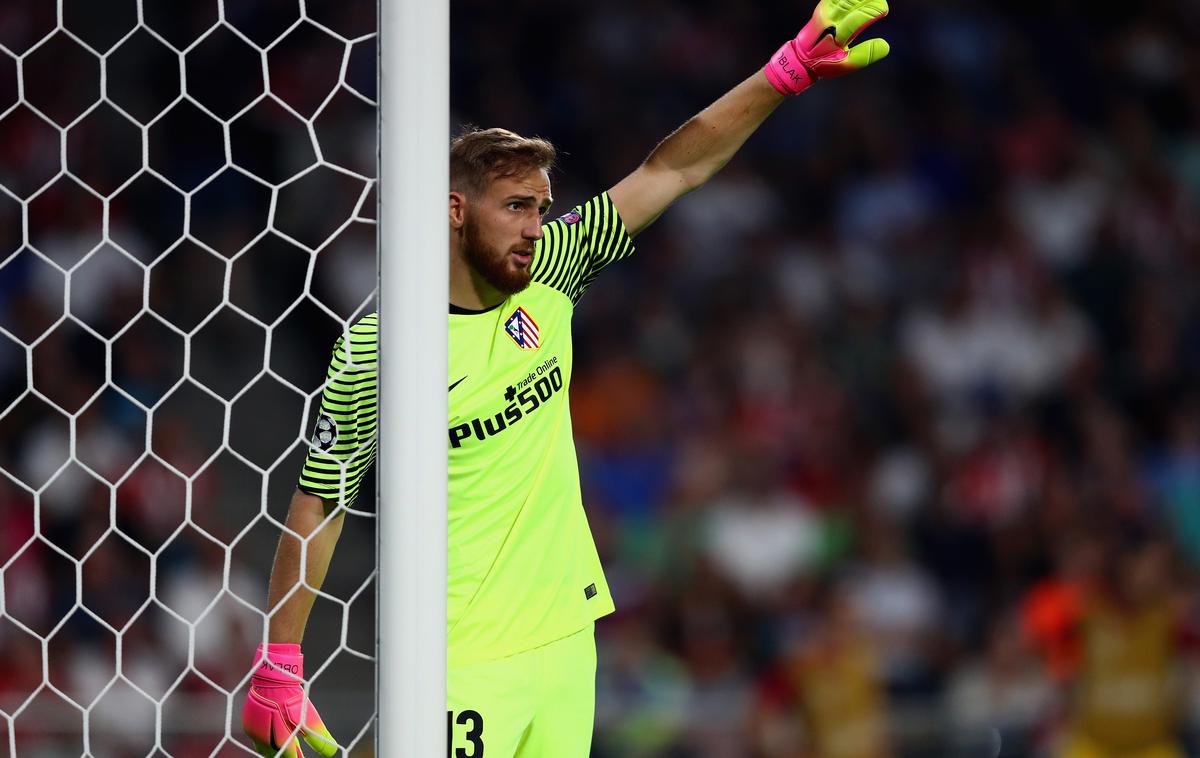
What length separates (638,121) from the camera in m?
8.02

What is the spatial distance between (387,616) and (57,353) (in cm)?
462

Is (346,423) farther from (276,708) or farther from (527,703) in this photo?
(527,703)

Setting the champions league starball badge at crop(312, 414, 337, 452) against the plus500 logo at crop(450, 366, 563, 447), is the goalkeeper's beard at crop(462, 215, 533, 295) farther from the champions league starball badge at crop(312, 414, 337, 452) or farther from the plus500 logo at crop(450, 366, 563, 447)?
the champions league starball badge at crop(312, 414, 337, 452)

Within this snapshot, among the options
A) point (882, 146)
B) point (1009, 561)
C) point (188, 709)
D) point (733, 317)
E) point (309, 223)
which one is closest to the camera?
point (188, 709)

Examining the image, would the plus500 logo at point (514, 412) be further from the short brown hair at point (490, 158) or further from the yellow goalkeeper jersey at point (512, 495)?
the short brown hair at point (490, 158)

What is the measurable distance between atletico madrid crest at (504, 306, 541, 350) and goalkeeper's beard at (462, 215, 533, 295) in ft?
0.21

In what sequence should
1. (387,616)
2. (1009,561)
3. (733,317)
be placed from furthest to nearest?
(733,317) < (1009,561) < (387,616)

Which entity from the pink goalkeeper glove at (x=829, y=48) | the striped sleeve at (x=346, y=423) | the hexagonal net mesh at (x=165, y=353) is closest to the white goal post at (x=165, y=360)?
the hexagonal net mesh at (x=165, y=353)

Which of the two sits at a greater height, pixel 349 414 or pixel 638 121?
pixel 638 121

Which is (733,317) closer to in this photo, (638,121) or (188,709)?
(638,121)

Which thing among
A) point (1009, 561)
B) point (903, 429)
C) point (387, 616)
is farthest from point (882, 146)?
point (387, 616)

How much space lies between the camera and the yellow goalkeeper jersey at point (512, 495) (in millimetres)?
2816

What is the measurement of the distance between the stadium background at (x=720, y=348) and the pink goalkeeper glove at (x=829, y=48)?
9.02 ft

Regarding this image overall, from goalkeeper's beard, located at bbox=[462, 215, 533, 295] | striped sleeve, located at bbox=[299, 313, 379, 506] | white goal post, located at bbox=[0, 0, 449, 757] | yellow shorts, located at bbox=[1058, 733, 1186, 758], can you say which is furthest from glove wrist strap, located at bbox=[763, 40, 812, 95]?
yellow shorts, located at bbox=[1058, 733, 1186, 758]
